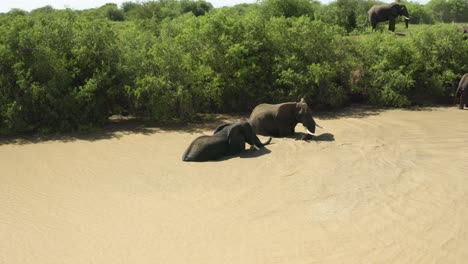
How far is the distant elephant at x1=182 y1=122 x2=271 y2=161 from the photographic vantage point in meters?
10.5

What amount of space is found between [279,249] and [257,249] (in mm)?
309

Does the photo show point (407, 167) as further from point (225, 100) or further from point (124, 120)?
point (124, 120)

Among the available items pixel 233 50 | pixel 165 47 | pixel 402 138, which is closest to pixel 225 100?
pixel 233 50

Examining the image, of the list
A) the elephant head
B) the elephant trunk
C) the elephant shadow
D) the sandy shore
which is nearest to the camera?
the sandy shore

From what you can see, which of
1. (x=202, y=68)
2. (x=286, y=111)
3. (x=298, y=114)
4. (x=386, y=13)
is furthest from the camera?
(x=386, y=13)

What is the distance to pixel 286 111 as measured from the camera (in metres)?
12.2

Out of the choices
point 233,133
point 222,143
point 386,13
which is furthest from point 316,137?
point 386,13

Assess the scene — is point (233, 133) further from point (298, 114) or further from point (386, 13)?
point (386, 13)

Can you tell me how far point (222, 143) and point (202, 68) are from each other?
15.3 ft

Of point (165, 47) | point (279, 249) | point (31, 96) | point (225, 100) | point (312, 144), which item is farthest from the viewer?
point (225, 100)

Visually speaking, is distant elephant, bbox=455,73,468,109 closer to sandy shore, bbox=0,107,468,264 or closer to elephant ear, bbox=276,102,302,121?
sandy shore, bbox=0,107,468,264

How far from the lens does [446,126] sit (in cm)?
1338

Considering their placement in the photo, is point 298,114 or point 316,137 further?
point 316,137

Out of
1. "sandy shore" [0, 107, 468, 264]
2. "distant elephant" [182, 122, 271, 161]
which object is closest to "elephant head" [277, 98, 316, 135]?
"sandy shore" [0, 107, 468, 264]
